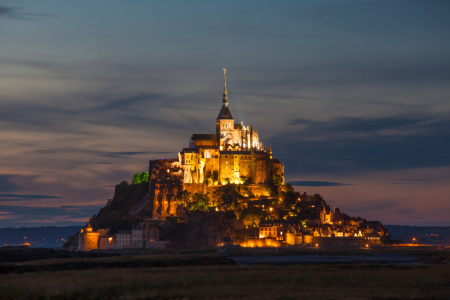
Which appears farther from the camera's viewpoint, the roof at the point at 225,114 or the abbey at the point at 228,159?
the roof at the point at 225,114

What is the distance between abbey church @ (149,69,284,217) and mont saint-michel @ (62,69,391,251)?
0.27m

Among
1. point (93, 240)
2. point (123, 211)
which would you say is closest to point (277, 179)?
point (123, 211)

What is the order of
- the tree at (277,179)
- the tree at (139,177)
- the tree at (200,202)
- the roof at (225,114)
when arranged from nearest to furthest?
the tree at (200,202) → the tree at (277,179) → the roof at (225,114) → the tree at (139,177)

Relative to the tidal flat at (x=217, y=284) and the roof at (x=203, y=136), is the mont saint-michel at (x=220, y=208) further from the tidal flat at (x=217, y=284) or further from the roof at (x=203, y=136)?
the tidal flat at (x=217, y=284)

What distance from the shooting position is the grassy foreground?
47.3m

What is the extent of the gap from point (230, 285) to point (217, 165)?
11867cm

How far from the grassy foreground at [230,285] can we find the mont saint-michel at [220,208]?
7829 cm

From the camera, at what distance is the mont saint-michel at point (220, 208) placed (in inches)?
5782

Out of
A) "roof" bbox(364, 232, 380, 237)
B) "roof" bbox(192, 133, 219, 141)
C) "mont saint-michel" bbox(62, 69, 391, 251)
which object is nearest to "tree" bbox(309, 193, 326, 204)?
"mont saint-michel" bbox(62, 69, 391, 251)

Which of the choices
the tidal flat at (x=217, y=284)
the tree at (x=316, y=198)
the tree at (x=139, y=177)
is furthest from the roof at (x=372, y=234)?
the tidal flat at (x=217, y=284)

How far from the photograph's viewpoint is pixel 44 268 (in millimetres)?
71438

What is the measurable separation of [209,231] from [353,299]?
4125 inches

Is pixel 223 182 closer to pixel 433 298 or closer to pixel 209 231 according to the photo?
pixel 209 231

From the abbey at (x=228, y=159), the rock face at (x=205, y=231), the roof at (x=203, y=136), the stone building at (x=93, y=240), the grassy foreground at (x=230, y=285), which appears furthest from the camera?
the roof at (x=203, y=136)
